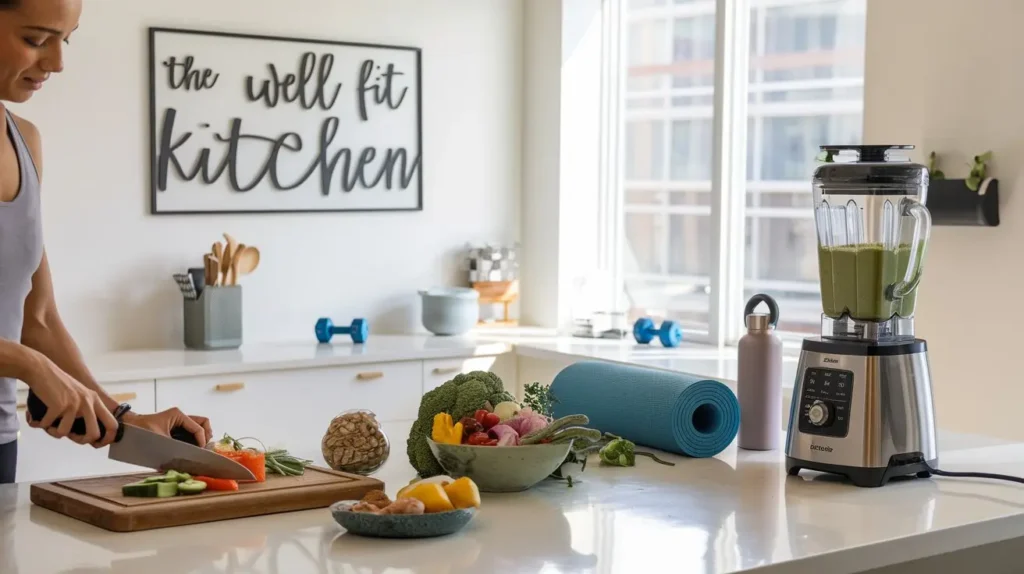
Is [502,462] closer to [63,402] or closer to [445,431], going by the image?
[445,431]

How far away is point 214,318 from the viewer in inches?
161

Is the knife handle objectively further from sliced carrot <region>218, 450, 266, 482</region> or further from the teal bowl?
the teal bowl

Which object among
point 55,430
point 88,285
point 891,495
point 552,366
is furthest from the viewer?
point 552,366

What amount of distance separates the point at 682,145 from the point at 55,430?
10.5 feet

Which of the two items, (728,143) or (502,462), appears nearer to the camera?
(502,462)

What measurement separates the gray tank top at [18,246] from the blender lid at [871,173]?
53.3 inches

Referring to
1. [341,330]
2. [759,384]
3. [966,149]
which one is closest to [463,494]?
[759,384]

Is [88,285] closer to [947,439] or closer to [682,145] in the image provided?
[682,145]

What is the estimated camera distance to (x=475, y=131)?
4910mm

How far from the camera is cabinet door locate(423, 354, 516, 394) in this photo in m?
4.22

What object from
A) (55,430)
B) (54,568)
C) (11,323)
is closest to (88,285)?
(11,323)

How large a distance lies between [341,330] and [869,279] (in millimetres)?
2548

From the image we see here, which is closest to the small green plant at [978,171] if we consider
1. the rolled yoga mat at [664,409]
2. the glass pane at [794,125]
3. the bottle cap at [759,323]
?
the glass pane at [794,125]

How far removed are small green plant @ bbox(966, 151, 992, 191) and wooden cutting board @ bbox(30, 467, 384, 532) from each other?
2.10 metres
